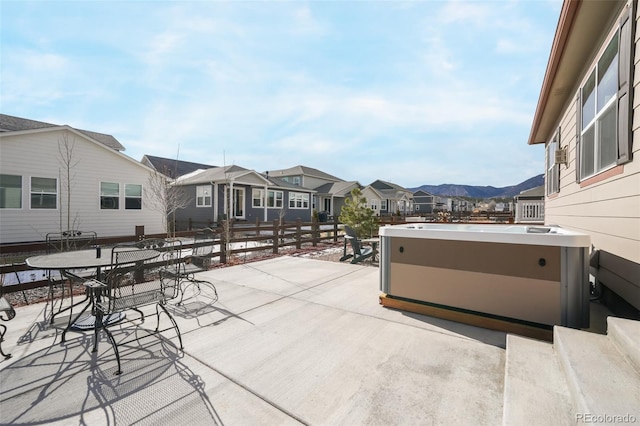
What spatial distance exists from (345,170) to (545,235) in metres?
50.8

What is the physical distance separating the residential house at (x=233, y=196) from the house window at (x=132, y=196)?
3501mm

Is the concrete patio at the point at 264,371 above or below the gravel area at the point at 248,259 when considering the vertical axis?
above

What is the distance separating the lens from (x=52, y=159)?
418 inches

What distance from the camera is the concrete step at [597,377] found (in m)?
1.43

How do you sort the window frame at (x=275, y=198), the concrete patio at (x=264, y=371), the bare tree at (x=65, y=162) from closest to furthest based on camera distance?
1. the concrete patio at (x=264, y=371)
2. the bare tree at (x=65, y=162)
3. the window frame at (x=275, y=198)

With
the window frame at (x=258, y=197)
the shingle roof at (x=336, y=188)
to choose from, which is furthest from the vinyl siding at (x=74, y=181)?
the shingle roof at (x=336, y=188)

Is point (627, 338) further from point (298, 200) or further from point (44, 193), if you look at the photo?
point (298, 200)

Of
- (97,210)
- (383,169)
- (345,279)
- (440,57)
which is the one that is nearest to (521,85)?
(440,57)

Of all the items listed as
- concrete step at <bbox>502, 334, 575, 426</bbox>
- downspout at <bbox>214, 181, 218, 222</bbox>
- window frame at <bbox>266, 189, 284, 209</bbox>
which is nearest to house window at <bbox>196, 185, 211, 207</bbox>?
downspout at <bbox>214, 181, 218, 222</bbox>

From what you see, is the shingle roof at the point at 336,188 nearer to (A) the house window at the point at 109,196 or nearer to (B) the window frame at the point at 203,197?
(B) the window frame at the point at 203,197

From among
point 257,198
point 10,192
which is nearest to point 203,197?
point 257,198

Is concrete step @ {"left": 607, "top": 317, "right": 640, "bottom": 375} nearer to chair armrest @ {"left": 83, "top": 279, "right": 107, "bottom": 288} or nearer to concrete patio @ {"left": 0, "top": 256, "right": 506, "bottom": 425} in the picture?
concrete patio @ {"left": 0, "top": 256, "right": 506, "bottom": 425}

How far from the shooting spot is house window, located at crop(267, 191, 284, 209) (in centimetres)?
2048

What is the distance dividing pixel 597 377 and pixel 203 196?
63.1ft
